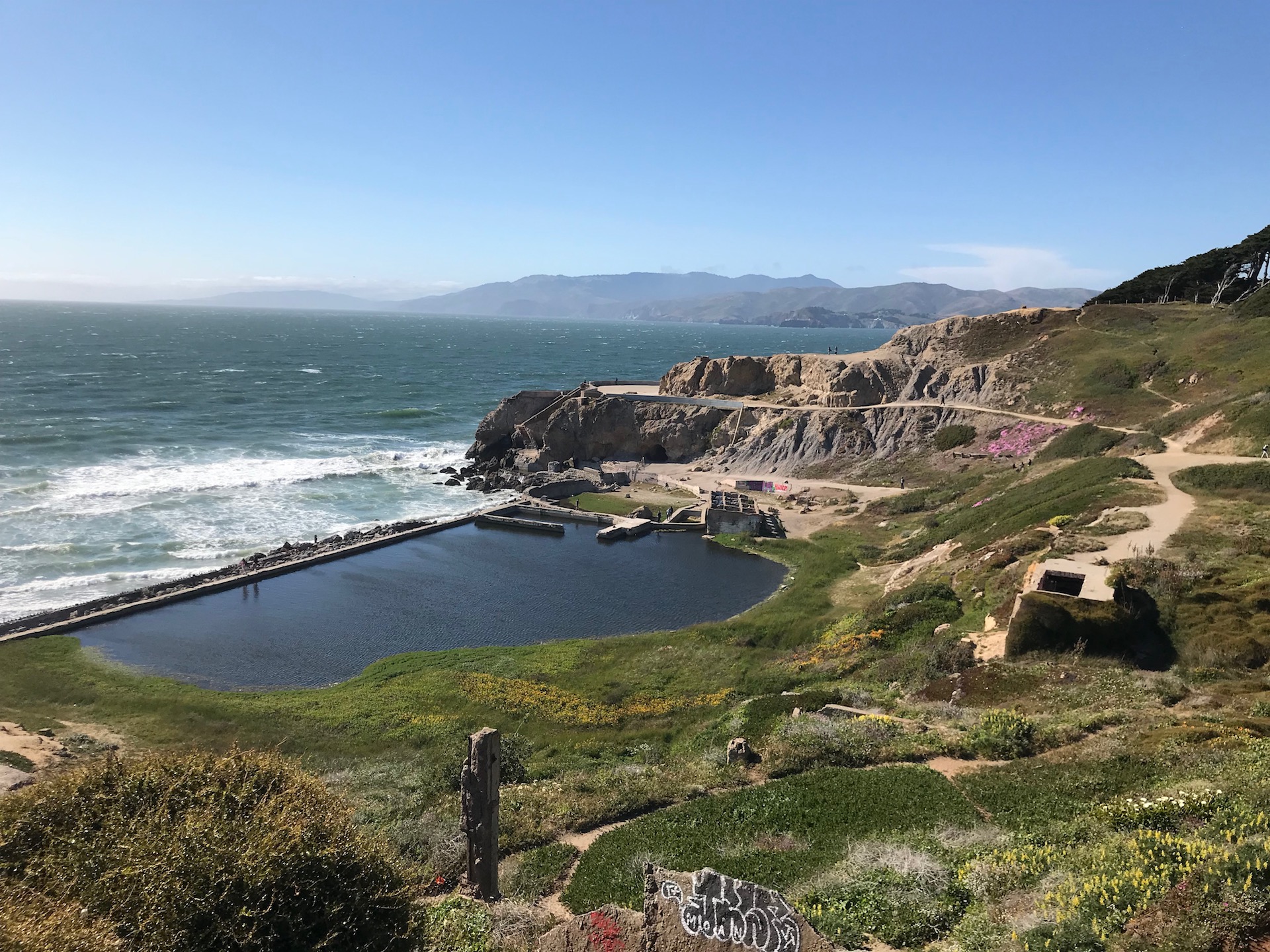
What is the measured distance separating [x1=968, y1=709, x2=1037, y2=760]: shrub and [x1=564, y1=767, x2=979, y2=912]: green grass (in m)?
1.55

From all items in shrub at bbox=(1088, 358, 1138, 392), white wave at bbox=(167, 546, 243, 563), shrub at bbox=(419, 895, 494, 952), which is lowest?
white wave at bbox=(167, 546, 243, 563)

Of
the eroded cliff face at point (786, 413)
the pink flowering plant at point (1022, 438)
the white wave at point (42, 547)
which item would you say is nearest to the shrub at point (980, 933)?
the pink flowering plant at point (1022, 438)

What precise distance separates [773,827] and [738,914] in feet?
20.5

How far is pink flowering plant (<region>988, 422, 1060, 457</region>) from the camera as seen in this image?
183 feet

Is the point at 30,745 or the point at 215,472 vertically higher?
the point at 30,745

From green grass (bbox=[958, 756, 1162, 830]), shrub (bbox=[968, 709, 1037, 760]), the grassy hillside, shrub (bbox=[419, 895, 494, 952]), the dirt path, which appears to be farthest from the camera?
the dirt path

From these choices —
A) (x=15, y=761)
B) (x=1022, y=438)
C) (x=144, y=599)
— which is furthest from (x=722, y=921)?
(x=1022, y=438)

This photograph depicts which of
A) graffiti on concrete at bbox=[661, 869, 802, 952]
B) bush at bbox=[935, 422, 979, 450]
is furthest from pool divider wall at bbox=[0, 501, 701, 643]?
graffiti on concrete at bbox=[661, 869, 802, 952]

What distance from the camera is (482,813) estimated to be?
1288cm

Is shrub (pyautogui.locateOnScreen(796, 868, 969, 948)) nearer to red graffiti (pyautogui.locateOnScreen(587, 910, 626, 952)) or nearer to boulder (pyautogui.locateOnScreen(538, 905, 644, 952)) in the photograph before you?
boulder (pyautogui.locateOnScreen(538, 905, 644, 952))

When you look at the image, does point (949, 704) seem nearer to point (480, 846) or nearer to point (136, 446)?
point (480, 846)

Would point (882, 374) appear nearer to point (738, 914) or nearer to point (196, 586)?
point (196, 586)

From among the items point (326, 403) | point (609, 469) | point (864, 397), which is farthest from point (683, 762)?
point (326, 403)

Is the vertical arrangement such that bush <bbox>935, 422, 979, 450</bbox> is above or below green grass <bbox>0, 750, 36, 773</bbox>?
above
